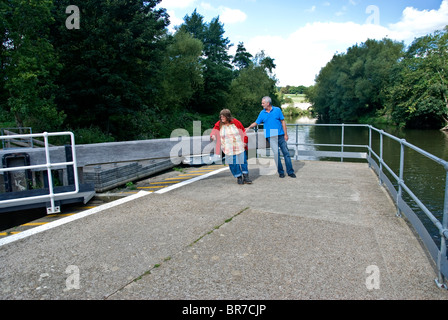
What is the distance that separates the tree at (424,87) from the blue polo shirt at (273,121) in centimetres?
4404

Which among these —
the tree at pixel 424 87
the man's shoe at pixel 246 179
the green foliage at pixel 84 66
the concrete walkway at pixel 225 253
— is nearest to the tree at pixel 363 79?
the tree at pixel 424 87

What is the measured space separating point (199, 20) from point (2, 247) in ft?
262

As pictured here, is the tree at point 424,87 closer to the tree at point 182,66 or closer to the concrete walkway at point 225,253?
the tree at point 182,66

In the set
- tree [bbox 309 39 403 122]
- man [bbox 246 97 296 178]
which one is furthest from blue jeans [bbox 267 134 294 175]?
tree [bbox 309 39 403 122]

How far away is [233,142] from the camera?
285 inches

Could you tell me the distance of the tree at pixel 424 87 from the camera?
44.8m

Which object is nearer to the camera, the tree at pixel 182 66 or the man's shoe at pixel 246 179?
the man's shoe at pixel 246 179

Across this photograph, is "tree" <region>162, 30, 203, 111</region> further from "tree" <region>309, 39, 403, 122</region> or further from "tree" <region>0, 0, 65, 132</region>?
"tree" <region>309, 39, 403, 122</region>

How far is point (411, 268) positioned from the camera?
11.3ft

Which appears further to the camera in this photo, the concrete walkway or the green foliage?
the green foliage

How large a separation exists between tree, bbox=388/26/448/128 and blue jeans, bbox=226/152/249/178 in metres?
45.2

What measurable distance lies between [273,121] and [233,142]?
125cm

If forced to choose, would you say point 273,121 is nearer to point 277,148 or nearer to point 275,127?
point 275,127

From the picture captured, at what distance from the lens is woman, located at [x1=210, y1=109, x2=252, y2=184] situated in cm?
720
